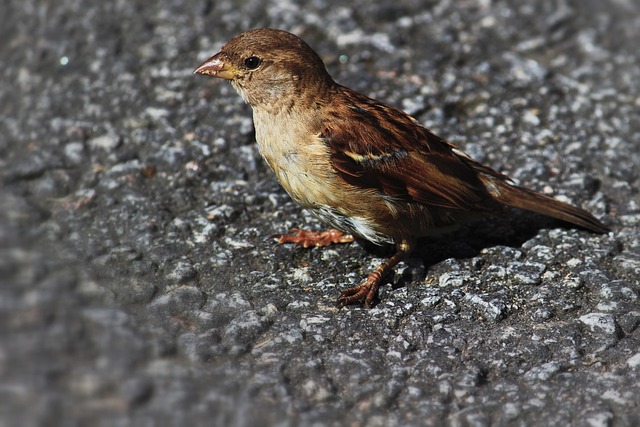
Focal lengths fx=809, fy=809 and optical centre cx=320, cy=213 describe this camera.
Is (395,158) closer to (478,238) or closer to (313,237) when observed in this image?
(313,237)

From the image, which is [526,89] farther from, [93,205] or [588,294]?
[93,205]

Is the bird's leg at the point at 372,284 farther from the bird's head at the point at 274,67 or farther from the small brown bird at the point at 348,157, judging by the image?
the bird's head at the point at 274,67

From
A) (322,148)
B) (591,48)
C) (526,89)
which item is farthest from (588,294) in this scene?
Answer: (591,48)

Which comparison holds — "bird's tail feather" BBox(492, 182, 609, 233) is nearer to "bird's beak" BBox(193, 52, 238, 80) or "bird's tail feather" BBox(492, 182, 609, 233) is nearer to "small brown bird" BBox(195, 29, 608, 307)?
"small brown bird" BBox(195, 29, 608, 307)

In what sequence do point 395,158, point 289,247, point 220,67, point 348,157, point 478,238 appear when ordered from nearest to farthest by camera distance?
point 348,157
point 395,158
point 220,67
point 289,247
point 478,238

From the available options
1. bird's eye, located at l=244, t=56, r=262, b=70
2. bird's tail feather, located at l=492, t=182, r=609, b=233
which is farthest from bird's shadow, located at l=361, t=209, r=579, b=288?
bird's eye, located at l=244, t=56, r=262, b=70

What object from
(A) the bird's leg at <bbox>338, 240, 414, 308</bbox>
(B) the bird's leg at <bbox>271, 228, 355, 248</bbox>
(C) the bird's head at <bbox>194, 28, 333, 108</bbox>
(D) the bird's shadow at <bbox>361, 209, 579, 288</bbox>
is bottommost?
(D) the bird's shadow at <bbox>361, 209, 579, 288</bbox>

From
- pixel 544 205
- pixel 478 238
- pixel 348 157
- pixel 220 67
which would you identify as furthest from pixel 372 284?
pixel 220 67
